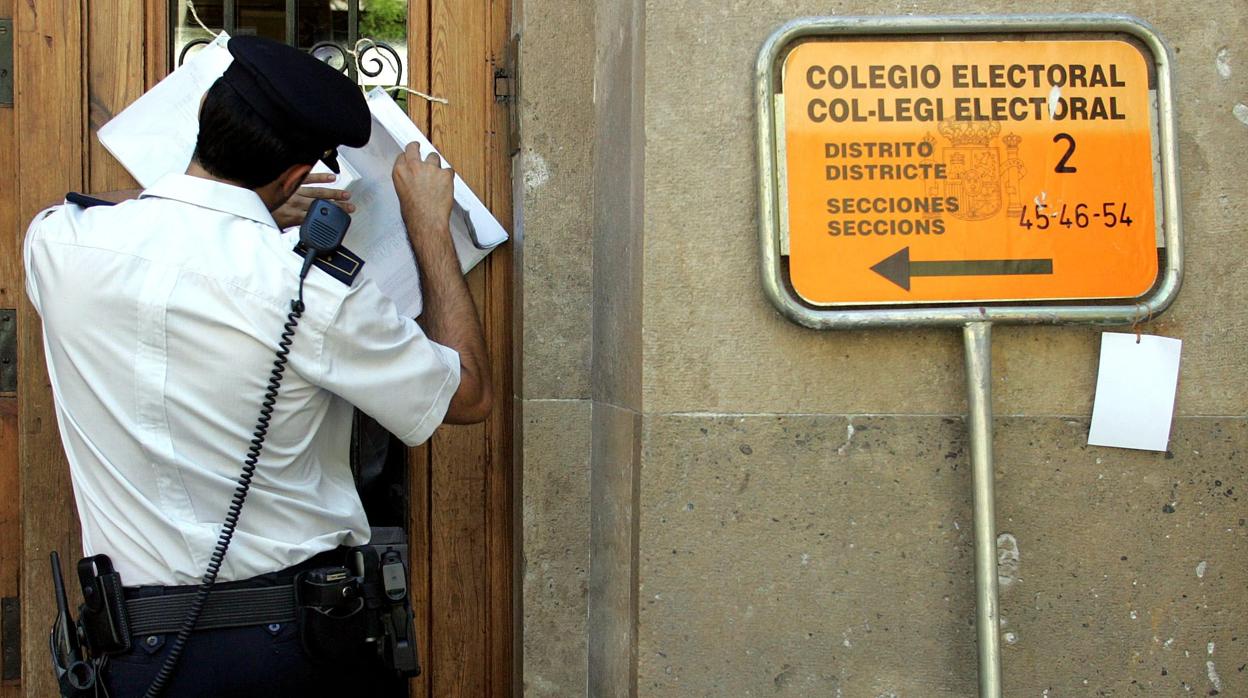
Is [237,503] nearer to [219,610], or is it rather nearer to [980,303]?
[219,610]

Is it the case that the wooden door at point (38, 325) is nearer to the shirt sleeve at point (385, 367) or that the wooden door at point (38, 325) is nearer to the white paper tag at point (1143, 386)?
the shirt sleeve at point (385, 367)

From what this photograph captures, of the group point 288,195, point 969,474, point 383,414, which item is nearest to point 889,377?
point 969,474

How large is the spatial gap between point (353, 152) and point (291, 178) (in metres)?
0.42

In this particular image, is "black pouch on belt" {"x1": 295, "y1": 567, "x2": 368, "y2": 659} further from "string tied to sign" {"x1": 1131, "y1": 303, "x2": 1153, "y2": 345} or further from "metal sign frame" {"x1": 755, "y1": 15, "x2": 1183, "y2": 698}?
"string tied to sign" {"x1": 1131, "y1": 303, "x2": 1153, "y2": 345}

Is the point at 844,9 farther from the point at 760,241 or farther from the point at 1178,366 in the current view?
the point at 1178,366

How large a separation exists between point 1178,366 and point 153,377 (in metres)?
1.86

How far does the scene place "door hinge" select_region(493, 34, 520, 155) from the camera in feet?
8.27

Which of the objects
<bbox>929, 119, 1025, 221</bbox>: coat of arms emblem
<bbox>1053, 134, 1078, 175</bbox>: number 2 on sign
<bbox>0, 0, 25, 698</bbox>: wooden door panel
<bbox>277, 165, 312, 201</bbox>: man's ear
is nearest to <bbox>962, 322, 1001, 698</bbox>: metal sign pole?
<bbox>929, 119, 1025, 221</bbox>: coat of arms emblem

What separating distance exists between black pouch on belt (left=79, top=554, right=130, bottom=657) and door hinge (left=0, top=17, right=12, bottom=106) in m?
1.26

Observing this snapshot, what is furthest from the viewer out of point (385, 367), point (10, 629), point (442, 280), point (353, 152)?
point (10, 629)

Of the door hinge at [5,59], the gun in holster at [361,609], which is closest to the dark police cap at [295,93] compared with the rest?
the gun in holster at [361,609]

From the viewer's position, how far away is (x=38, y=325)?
2465mm

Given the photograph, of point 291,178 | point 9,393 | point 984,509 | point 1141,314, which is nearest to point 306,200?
point 291,178

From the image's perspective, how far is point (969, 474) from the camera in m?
2.09
